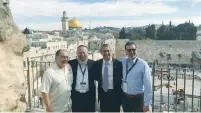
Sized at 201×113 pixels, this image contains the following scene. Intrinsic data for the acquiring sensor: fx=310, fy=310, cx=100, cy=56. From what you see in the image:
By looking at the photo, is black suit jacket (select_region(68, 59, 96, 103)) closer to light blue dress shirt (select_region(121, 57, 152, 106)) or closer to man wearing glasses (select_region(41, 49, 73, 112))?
man wearing glasses (select_region(41, 49, 73, 112))

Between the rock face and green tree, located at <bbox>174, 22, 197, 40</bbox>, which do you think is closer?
the rock face

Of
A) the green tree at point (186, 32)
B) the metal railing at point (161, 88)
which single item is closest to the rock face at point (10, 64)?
the metal railing at point (161, 88)

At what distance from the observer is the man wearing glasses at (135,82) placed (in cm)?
338

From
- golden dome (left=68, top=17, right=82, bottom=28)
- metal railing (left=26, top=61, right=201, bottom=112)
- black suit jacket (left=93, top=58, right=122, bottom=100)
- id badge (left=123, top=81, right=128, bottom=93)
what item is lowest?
metal railing (left=26, top=61, right=201, bottom=112)

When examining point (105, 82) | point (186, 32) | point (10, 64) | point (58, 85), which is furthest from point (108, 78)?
point (186, 32)

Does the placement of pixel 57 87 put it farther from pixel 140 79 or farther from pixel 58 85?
A: pixel 140 79

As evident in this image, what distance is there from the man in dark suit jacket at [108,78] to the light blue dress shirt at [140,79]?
0.10 metres

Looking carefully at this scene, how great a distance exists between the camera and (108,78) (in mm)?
3459

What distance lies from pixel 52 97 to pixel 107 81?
652 millimetres

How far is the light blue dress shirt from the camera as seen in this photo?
133 inches

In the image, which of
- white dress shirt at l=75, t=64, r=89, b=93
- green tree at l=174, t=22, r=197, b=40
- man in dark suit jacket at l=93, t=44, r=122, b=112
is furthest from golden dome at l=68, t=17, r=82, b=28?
white dress shirt at l=75, t=64, r=89, b=93

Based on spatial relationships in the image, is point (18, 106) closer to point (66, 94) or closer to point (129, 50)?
point (66, 94)

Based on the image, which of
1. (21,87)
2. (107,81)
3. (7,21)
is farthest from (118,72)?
(7,21)

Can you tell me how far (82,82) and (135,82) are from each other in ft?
1.93
